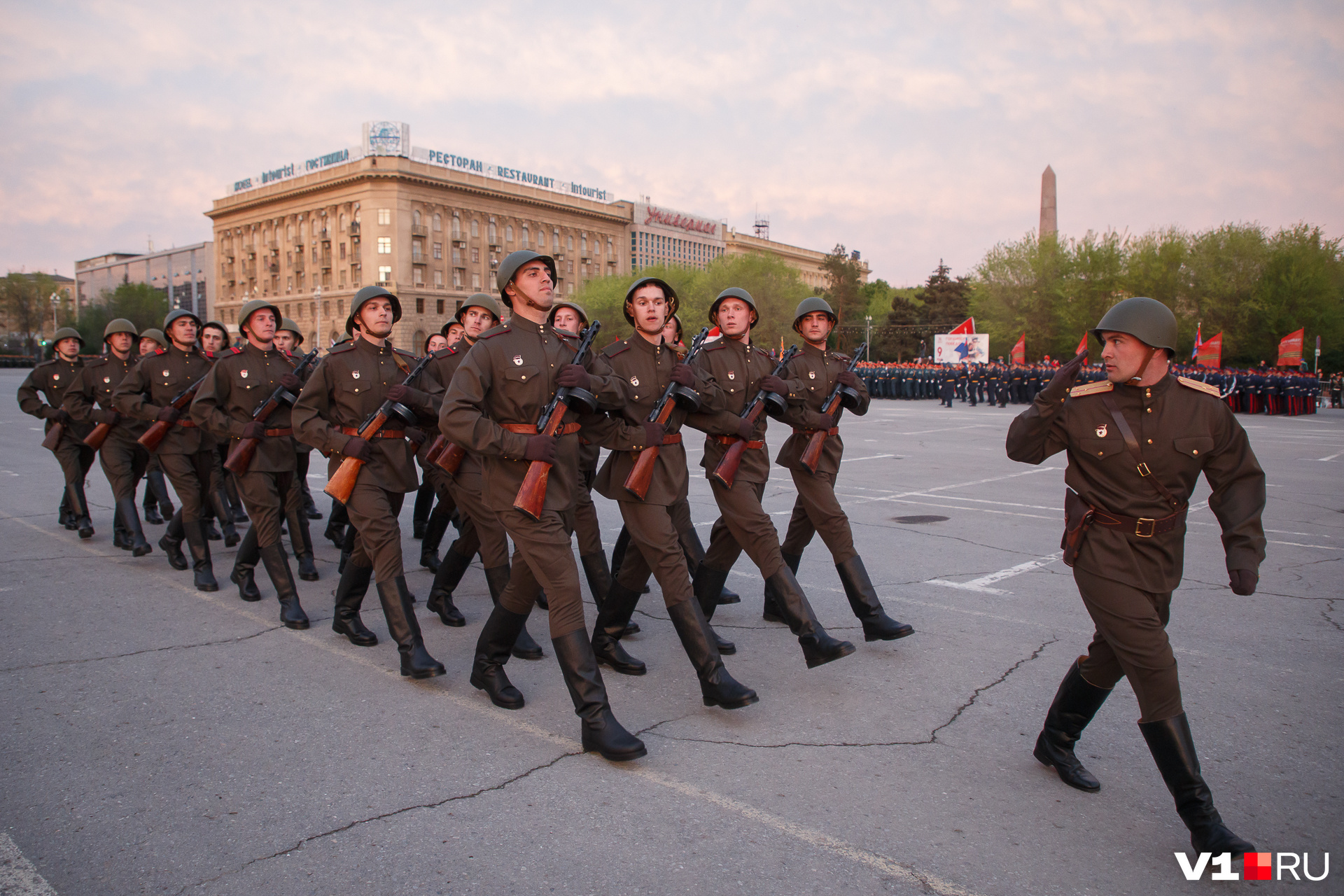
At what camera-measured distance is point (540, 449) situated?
3.96 m

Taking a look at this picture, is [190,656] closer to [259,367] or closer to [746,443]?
[259,367]

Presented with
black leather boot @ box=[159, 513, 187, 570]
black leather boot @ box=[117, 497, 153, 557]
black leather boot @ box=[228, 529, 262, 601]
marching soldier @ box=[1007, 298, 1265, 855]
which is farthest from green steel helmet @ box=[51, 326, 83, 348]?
marching soldier @ box=[1007, 298, 1265, 855]

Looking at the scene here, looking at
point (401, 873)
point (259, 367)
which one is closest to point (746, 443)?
point (401, 873)

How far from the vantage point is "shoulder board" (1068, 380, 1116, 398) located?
3.44 metres

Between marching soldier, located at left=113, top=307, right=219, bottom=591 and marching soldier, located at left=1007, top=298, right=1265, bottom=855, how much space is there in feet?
19.8

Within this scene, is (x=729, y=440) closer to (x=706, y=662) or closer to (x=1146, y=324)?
(x=706, y=662)

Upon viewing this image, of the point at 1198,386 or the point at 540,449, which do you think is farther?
the point at 540,449

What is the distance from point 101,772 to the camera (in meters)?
3.72

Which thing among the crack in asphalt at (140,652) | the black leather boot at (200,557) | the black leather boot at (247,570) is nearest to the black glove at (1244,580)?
the crack in asphalt at (140,652)

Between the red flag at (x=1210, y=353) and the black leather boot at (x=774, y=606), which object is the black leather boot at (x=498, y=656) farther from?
the red flag at (x=1210, y=353)

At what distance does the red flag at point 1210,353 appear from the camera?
106ft

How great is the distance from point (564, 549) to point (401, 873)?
1528 millimetres

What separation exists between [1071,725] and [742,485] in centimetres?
211

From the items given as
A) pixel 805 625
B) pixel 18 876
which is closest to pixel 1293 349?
→ pixel 805 625
